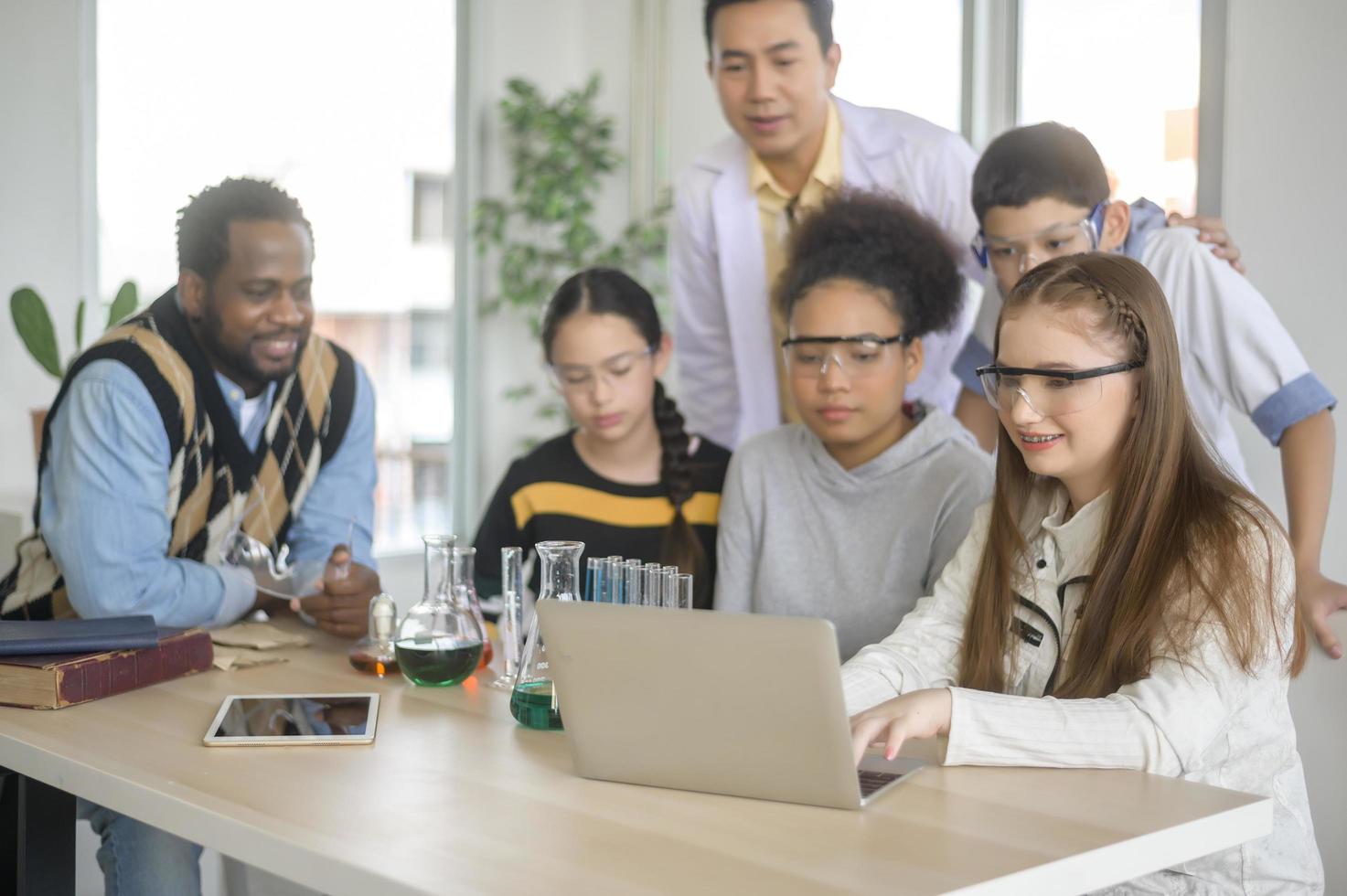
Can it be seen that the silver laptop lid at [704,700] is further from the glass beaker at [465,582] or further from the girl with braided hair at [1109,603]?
the glass beaker at [465,582]

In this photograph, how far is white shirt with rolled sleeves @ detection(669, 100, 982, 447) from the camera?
2.83 meters

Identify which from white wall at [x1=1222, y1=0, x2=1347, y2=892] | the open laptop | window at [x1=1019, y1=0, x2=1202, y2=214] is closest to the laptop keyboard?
the open laptop

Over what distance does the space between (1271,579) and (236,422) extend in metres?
1.58

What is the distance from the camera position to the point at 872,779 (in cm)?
133

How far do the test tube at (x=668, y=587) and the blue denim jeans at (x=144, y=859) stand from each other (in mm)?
896

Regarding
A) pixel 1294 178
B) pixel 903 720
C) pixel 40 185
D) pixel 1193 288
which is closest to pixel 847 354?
Answer: pixel 1193 288

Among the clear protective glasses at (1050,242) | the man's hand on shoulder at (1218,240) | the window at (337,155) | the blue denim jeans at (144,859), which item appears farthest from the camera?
the window at (337,155)

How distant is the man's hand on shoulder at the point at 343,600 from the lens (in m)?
2.04

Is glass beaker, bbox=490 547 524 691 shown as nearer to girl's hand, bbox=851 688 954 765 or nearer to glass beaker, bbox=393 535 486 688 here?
glass beaker, bbox=393 535 486 688

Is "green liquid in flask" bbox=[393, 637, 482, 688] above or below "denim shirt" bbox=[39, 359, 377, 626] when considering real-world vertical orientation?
below

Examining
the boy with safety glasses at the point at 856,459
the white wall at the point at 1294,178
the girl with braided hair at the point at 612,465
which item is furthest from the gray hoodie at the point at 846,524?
the white wall at the point at 1294,178

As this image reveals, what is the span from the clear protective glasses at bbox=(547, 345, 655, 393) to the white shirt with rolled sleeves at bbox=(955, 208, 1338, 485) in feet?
2.05

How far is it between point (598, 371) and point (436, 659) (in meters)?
0.71

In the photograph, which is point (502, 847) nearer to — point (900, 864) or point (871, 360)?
point (900, 864)
